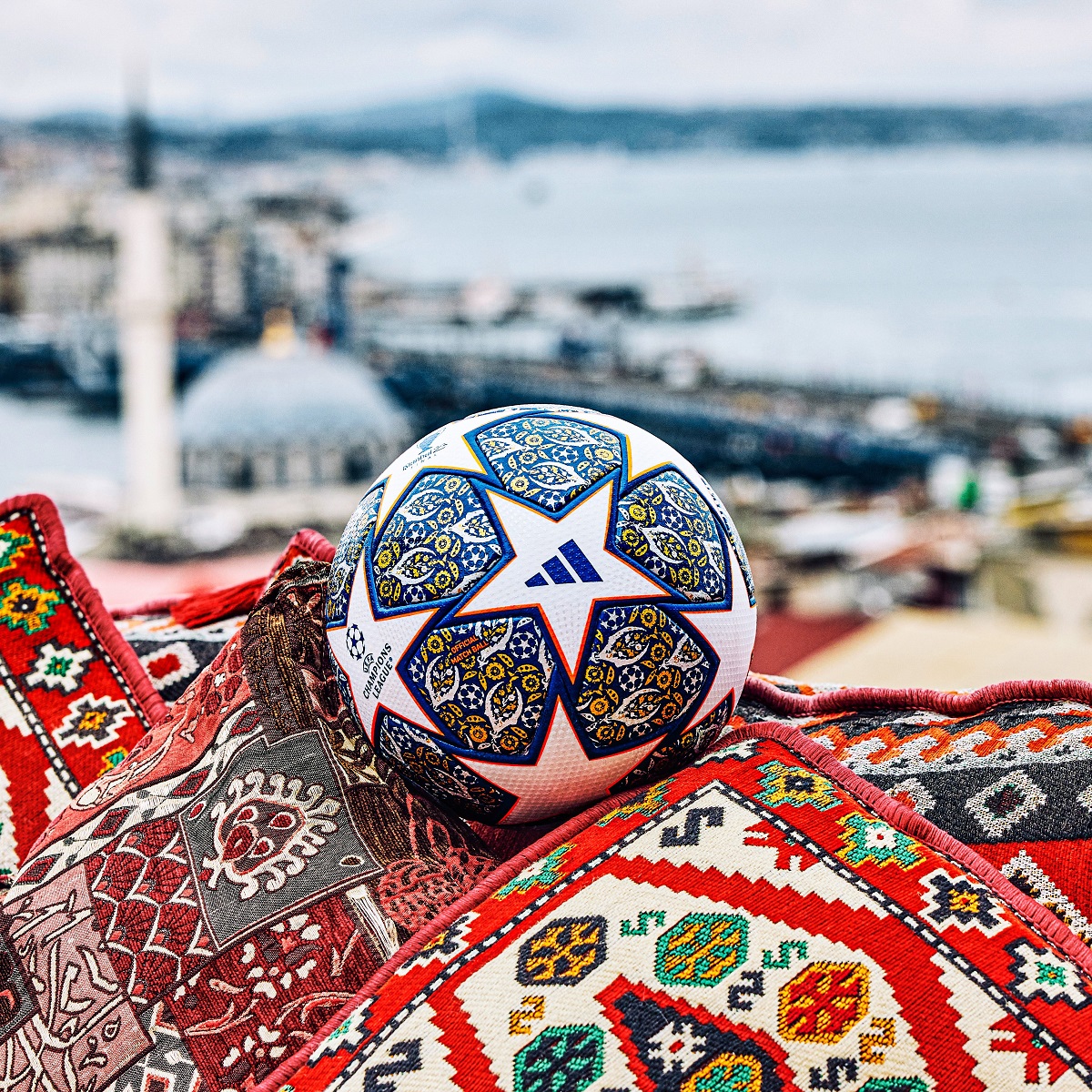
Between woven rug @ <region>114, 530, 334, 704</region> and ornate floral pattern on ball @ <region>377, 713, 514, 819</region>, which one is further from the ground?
ornate floral pattern on ball @ <region>377, 713, 514, 819</region>

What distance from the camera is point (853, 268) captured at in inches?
4077

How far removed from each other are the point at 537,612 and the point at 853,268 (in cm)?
10723

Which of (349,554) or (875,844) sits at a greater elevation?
(349,554)

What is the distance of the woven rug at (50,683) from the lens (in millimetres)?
2250

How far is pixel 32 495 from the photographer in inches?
98.3

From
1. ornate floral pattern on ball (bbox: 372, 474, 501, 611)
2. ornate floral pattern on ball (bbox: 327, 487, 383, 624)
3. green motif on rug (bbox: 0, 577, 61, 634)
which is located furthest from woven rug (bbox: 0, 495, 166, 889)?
ornate floral pattern on ball (bbox: 372, 474, 501, 611)

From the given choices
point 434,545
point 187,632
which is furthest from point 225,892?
point 187,632

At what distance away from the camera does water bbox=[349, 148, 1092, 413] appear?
65.6 meters

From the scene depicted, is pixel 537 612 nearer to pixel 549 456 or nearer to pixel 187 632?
pixel 549 456

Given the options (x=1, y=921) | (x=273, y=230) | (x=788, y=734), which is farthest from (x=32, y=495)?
(x=273, y=230)

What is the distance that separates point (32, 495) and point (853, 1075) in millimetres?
1827

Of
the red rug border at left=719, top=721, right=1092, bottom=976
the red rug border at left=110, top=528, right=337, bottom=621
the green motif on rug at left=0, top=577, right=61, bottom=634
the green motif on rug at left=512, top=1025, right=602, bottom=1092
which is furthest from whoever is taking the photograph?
the green motif on rug at left=0, top=577, right=61, bottom=634

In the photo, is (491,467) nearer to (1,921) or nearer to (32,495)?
(1,921)

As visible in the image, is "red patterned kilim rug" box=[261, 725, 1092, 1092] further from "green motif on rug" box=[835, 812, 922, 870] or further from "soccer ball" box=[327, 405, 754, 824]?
"soccer ball" box=[327, 405, 754, 824]
